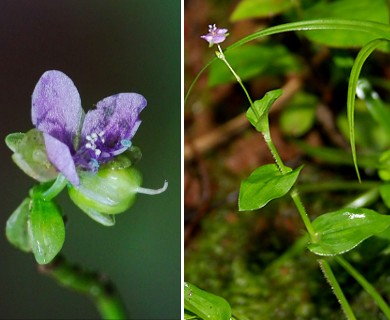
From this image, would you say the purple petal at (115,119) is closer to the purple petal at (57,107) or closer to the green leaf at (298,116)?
the purple petal at (57,107)

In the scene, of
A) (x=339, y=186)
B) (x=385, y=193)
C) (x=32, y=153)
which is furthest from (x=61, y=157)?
(x=339, y=186)

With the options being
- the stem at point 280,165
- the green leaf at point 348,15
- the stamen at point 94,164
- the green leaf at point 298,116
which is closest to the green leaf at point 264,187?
the stem at point 280,165

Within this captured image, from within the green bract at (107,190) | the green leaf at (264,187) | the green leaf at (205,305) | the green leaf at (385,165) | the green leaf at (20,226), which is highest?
the green bract at (107,190)

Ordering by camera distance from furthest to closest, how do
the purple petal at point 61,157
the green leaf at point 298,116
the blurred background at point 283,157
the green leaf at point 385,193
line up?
the green leaf at point 298,116
the blurred background at point 283,157
the green leaf at point 385,193
the purple petal at point 61,157

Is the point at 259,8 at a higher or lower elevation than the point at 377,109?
higher

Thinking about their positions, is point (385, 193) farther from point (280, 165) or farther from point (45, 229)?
point (45, 229)
